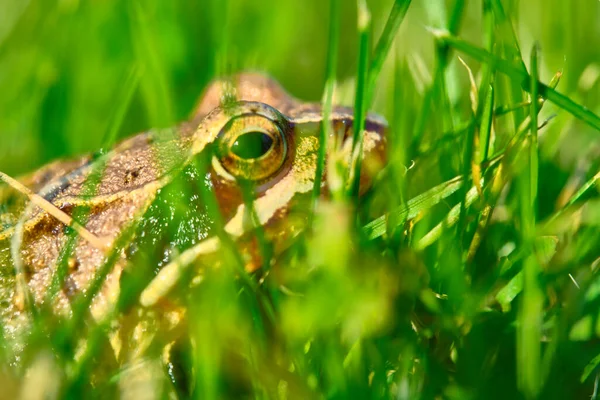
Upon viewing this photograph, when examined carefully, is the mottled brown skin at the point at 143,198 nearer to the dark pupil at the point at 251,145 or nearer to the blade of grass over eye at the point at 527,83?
the dark pupil at the point at 251,145

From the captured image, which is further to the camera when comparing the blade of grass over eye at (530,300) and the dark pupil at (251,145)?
the dark pupil at (251,145)

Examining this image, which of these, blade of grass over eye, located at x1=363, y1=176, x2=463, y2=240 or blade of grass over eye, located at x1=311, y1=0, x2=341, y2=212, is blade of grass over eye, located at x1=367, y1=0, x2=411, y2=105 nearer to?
blade of grass over eye, located at x1=311, y1=0, x2=341, y2=212

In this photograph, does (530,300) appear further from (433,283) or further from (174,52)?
(174,52)

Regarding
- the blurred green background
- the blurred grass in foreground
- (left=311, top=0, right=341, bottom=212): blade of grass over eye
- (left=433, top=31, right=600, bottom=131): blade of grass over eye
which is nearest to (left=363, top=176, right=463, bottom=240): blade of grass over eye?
the blurred grass in foreground

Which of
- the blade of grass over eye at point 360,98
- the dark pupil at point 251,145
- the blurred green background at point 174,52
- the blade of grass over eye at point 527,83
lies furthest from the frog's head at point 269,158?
the blurred green background at point 174,52

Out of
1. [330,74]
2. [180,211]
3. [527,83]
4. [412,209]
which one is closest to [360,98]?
[330,74]
